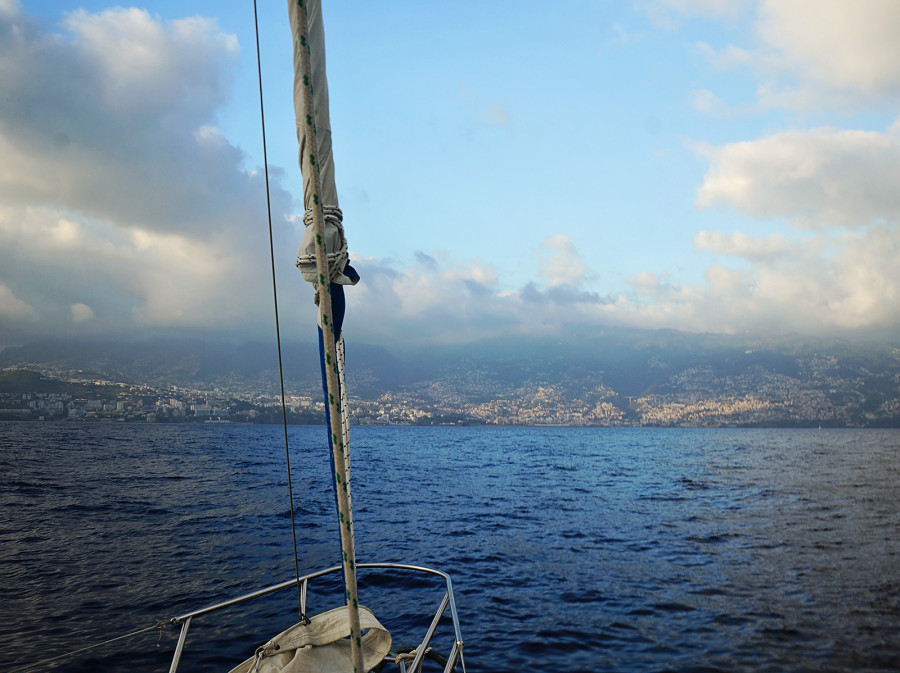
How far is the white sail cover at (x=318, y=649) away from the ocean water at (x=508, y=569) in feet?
14.4

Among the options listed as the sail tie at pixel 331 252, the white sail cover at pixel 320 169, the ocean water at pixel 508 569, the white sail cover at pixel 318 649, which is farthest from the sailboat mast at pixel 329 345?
the ocean water at pixel 508 569

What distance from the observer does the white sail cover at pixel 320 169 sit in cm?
361

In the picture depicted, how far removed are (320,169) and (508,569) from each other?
51.7ft

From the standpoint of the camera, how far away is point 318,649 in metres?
4.75

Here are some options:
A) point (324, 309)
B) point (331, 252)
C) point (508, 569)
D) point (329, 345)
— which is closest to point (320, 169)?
point (331, 252)

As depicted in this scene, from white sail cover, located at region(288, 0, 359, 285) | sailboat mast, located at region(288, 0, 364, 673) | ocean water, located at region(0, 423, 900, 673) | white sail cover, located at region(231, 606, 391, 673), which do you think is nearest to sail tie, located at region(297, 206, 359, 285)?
white sail cover, located at region(288, 0, 359, 285)

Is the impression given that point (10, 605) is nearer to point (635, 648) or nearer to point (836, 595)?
point (635, 648)

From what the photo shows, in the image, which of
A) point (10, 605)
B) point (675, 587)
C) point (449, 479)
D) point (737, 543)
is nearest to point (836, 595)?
point (675, 587)

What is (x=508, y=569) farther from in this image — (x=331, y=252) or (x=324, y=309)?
(x=324, y=309)

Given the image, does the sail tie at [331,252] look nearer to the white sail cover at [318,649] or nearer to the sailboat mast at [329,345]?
the sailboat mast at [329,345]

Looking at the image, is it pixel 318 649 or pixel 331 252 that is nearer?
pixel 331 252

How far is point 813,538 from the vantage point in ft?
75.5

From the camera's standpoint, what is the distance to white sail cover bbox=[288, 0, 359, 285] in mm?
3613

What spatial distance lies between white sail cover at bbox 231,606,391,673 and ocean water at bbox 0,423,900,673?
439cm
